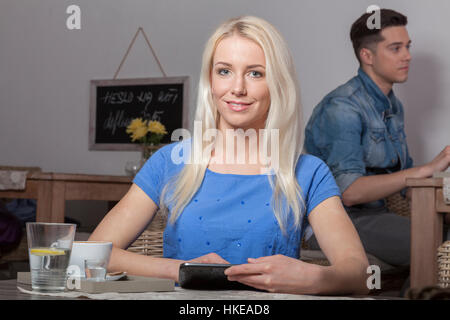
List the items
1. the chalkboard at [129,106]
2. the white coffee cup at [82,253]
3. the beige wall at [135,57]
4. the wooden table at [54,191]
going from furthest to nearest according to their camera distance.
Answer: the chalkboard at [129,106] → the beige wall at [135,57] → the wooden table at [54,191] → the white coffee cup at [82,253]

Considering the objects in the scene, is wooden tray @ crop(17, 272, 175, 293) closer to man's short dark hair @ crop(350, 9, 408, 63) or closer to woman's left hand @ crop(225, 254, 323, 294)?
woman's left hand @ crop(225, 254, 323, 294)

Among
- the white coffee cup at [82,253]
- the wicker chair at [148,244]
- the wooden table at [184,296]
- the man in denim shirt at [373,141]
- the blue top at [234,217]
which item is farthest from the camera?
the man in denim shirt at [373,141]

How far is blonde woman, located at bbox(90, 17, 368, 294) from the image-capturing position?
5.22 ft

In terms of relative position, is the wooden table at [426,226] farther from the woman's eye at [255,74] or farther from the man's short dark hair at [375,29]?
the man's short dark hair at [375,29]

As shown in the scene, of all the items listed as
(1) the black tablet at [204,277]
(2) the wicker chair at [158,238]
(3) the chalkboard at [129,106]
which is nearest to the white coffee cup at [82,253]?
(1) the black tablet at [204,277]

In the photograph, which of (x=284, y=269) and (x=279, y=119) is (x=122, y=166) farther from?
(x=284, y=269)

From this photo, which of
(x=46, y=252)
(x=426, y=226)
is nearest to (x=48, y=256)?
(x=46, y=252)

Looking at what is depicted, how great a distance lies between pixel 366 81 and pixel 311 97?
1.13m

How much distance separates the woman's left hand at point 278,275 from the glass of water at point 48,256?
0.26 m

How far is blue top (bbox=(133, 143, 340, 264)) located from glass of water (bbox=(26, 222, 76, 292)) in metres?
0.57

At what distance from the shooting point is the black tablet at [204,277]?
1.14 metres

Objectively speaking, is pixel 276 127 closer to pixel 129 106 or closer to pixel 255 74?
pixel 255 74

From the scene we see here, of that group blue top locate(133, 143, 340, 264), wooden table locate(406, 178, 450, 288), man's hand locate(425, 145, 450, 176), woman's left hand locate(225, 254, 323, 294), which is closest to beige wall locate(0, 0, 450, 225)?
man's hand locate(425, 145, 450, 176)

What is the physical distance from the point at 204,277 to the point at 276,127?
1.97ft
